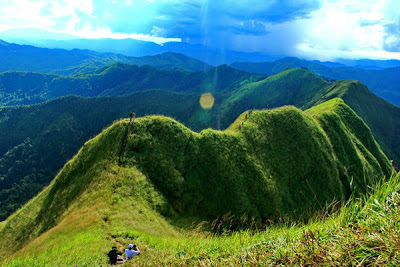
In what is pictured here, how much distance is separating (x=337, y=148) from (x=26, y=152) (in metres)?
208

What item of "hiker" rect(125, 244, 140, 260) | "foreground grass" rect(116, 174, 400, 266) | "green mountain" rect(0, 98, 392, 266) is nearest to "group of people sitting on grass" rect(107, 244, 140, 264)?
"hiker" rect(125, 244, 140, 260)

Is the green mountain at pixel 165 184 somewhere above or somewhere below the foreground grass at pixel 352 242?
below

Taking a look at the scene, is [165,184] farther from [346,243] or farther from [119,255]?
[346,243]

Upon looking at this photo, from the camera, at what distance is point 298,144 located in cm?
4719

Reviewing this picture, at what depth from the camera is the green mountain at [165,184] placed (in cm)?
1814

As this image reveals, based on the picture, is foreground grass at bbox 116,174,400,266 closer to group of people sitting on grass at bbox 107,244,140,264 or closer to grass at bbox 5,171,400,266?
grass at bbox 5,171,400,266

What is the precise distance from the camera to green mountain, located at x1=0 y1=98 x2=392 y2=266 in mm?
18141

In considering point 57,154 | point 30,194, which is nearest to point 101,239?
point 30,194

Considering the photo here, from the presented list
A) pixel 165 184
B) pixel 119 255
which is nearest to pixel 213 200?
pixel 165 184

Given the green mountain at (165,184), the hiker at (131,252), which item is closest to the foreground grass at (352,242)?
the hiker at (131,252)

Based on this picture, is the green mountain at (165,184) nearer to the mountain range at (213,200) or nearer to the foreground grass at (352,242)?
the mountain range at (213,200)

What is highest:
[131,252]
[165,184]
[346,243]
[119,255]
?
[346,243]

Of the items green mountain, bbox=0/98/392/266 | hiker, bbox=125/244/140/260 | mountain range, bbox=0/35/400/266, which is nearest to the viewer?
mountain range, bbox=0/35/400/266

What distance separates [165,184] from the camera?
2961 centimetres
